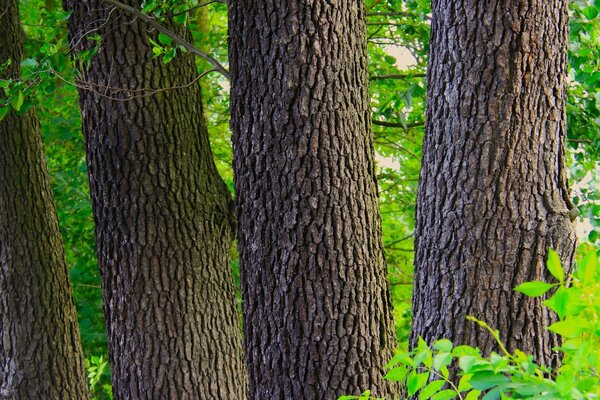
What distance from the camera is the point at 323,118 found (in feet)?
13.7

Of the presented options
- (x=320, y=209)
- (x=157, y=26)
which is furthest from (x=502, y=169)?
(x=157, y=26)

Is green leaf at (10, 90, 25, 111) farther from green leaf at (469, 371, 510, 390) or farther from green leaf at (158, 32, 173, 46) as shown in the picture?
green leaf at (469, 371, 510, 390)

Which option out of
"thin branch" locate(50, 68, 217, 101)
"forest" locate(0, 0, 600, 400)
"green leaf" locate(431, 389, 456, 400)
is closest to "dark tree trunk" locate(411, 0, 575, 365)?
"forest" locate(0, 0, 600, 400)

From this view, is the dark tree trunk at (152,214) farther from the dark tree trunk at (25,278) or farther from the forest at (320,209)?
the dark tree trunk at (25,278)

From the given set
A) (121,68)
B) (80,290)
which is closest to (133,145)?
(121,68)

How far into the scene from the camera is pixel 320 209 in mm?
4152

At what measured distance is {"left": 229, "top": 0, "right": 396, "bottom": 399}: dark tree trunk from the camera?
416cm

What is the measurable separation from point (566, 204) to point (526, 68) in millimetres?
582

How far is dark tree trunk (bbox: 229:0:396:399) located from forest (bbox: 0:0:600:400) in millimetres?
10

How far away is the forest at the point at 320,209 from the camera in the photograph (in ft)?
10.8

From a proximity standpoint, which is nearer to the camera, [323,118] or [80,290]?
[323,118]

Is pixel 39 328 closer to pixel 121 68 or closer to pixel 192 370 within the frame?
pixel 192 370

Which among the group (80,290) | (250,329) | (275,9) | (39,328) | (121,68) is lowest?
Result: (80,290)

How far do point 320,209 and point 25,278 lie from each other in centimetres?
401
